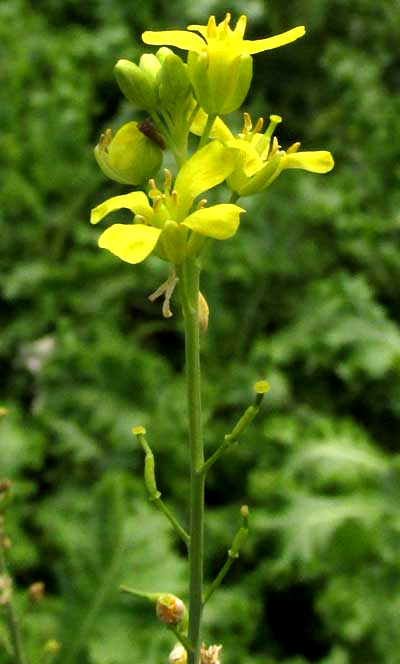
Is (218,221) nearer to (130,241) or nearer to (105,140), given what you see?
(130,241)

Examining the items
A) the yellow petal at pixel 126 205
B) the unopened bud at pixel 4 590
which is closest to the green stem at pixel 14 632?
the unopened bud at pixel 4 590

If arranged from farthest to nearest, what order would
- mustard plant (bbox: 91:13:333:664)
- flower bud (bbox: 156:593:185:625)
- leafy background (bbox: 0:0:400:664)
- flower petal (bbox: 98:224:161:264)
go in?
leafy background (bbox: 0:0:400:664) → flower bud (bbox: 156:593:185:625) → mustard plant (bbox: 91:13:333:664) → flower petal (bbox: 98:224:161:264)

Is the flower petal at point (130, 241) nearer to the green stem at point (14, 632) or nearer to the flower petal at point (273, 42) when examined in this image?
the flower petal at point (273, 42)

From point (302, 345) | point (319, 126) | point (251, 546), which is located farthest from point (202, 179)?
point (319, 126)

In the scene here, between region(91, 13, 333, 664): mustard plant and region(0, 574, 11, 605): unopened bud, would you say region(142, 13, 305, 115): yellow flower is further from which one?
region(0, 574, 11, 605): unopened bud

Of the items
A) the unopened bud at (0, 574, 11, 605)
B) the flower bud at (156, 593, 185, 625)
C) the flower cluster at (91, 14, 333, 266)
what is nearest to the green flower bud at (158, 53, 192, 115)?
the flower cluster at (91, 14, 333, 266)

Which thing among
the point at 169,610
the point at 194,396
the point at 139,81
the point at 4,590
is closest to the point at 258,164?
the point at 139,81
